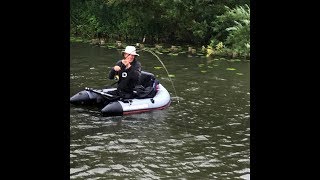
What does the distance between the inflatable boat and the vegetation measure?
28.3 feet

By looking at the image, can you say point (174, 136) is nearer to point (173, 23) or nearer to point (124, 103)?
point (124, 103)

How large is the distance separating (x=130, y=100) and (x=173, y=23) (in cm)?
1308

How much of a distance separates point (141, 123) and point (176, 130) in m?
0.86

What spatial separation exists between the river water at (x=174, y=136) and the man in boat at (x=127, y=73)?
0.70m

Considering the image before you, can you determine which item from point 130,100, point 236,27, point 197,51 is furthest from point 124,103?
point 197,51

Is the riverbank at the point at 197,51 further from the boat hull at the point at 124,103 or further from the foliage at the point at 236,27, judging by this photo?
the boat hull at the point at 124,103

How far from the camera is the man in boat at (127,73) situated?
1054 cm

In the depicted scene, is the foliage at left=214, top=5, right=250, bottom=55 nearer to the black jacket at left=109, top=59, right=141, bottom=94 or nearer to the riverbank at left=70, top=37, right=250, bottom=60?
the riverbank at left=70, top=37, right=250, bottom=60

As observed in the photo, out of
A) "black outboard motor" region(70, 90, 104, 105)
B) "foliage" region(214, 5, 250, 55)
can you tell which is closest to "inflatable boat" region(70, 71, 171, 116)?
"black outboard motor" region(70, 90, 104, 105)

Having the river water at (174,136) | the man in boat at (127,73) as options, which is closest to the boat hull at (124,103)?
the river water at (174,136)

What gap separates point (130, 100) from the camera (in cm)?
1048
